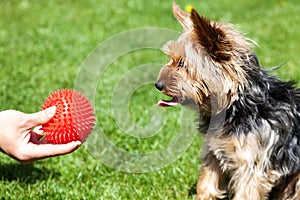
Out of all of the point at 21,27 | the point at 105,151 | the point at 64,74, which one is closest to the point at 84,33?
the point at 21,27

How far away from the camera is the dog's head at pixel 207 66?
4109mm

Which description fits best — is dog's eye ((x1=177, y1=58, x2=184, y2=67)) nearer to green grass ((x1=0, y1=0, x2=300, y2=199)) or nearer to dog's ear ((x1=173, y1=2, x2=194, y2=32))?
dog's ear ((x1=173, y1=2, x2=194, y2=32))

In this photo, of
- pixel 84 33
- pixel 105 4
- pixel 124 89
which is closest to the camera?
pixel 124 89

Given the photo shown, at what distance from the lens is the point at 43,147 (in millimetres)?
3740

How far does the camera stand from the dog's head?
4.11 m

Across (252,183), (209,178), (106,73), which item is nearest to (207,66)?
(252,183)

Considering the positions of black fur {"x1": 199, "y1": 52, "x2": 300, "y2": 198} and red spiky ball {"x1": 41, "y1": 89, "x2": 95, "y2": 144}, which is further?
black fur {"x1": 199, "y1": 52, "x2": 300, "y2": 198}

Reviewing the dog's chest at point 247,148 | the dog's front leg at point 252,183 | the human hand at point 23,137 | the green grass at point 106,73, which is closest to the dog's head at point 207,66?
the dog's chest at point 247,148

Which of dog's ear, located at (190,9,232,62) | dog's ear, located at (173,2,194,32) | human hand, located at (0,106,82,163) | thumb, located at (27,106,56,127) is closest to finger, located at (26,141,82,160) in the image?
human hand, located at (0,106,82,163)

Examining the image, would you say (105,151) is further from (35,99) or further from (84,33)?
(84,33)

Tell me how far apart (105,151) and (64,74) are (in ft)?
8.42

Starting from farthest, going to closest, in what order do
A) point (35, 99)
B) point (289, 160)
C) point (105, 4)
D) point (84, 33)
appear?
point (105, 4), point (84, 33), point (35, 99), point (289, 160)

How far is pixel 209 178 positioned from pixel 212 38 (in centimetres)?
145

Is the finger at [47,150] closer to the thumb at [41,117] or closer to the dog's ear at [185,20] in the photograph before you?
the thumb at [41,117]
